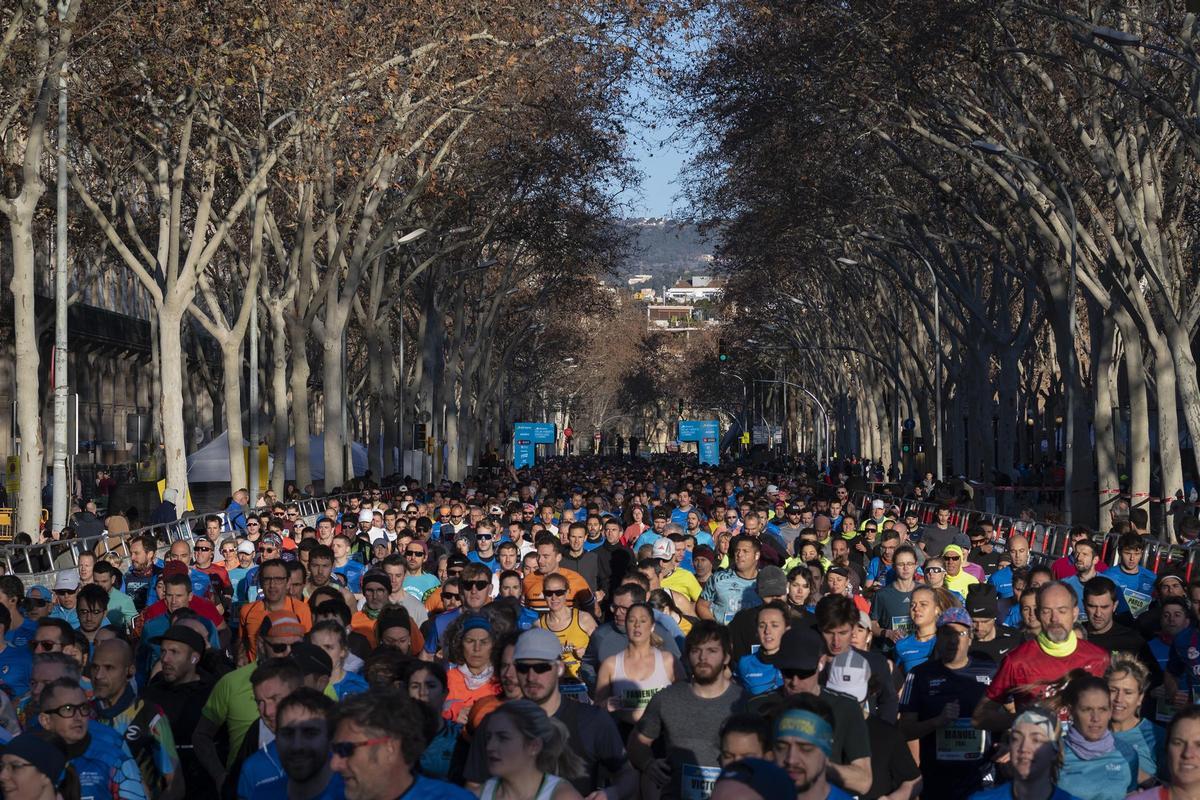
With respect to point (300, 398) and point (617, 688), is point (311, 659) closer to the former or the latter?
point (617, 688)

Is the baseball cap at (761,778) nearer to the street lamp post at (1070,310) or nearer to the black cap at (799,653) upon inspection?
the black cap at (799,653)

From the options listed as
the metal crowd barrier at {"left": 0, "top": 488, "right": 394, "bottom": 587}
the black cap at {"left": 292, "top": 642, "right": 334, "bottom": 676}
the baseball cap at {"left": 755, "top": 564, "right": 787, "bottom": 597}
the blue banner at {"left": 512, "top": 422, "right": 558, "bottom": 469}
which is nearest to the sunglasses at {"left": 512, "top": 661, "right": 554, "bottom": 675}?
the black cap at {"left": 292, "top": 642, "right": 334, "bottom": 676}

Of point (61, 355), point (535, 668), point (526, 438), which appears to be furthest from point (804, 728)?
point (526, 438)

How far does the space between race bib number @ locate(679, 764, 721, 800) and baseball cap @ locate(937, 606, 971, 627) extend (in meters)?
2.17

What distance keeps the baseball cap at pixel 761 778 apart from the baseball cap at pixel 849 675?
299 centimetres

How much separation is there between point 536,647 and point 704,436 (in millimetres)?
95217

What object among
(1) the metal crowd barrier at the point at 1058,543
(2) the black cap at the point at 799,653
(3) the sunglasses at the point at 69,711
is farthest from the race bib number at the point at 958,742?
(1) the metal crowd barrier at the point at 1058,543

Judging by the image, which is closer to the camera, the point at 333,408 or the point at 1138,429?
the point at 1138,429

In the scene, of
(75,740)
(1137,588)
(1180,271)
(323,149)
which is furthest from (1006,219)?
(75,740)

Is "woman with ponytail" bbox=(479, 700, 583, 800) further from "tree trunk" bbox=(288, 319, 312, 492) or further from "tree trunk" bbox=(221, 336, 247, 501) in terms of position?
"tree trunk" bbox=(288, 319, 312, 492)

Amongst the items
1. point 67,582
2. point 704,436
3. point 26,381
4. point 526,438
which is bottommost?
point 67,582

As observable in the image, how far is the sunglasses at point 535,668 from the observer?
7188mm

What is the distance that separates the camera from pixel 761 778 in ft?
16.0

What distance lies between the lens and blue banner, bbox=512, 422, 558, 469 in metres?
83.4
